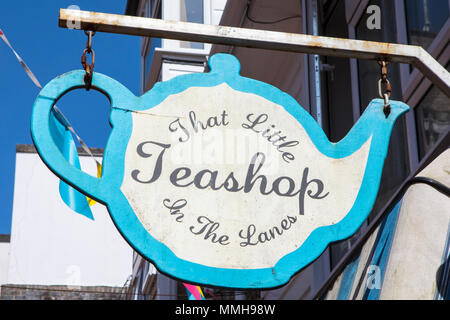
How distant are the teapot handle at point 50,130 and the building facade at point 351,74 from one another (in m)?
1.16

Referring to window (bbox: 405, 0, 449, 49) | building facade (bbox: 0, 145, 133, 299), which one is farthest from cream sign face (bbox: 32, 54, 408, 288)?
building facade (bbox: 0, 145, 133, 299)

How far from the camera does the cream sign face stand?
10.7 ft

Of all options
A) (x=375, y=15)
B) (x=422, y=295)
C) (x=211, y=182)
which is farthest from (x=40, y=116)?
(x=375, y=15)

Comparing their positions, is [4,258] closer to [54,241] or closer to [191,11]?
[54,241]

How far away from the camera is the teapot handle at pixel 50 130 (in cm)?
328

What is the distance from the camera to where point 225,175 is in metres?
3.41

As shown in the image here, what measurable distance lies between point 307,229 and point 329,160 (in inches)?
13.3

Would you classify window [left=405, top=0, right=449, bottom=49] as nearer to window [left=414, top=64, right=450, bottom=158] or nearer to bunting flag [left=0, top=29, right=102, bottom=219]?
window [left=414, top=64, right=450, bottom=158]

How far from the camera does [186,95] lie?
3.53 metres

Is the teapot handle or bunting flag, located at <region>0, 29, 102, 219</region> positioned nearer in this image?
the teapot handle

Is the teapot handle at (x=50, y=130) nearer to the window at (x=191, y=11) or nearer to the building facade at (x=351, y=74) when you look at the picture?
the building facade at (x=351, y=74)

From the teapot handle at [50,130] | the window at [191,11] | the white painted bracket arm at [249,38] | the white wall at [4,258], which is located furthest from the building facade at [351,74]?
the white wall at [4,258]

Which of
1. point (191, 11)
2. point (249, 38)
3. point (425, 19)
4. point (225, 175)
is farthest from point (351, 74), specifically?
point (191, 11)

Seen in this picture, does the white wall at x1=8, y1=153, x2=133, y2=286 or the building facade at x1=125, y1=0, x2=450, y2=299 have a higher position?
the building facade at x1=125, y1=0, x2=450, y2=299
